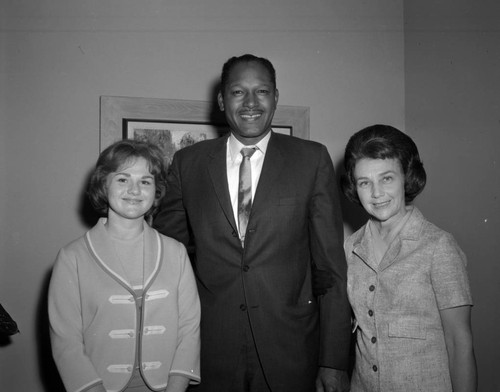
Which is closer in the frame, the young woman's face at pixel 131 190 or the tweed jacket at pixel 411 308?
the tweed jacket at pixel 411 308

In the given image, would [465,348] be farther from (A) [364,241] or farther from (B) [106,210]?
(B) [106,210]

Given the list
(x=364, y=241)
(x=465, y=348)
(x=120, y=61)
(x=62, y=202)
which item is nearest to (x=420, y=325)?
(x=465, y=348)

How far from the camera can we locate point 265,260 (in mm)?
1926

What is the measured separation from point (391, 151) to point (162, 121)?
180 centimetres

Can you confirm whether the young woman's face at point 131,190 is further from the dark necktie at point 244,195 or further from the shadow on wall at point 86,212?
the shadow on wall at point 86,212

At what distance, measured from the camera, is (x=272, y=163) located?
80.4 inches

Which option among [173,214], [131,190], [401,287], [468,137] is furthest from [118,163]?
[468,137]

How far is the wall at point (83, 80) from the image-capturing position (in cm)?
285

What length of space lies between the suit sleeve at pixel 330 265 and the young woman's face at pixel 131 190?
791mm

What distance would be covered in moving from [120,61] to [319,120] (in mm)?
1608

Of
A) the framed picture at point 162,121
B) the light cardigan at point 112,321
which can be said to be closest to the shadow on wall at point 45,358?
the framed picture at point 162,121

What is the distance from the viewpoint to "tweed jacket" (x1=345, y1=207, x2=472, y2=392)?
1682mm

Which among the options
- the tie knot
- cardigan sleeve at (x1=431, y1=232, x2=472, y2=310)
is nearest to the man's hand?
cardigan sleeve at (x1=431, y1=232, x2=472, y2=310)

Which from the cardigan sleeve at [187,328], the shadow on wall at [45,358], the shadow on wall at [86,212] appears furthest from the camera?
the shadow on wall at [86,212]
